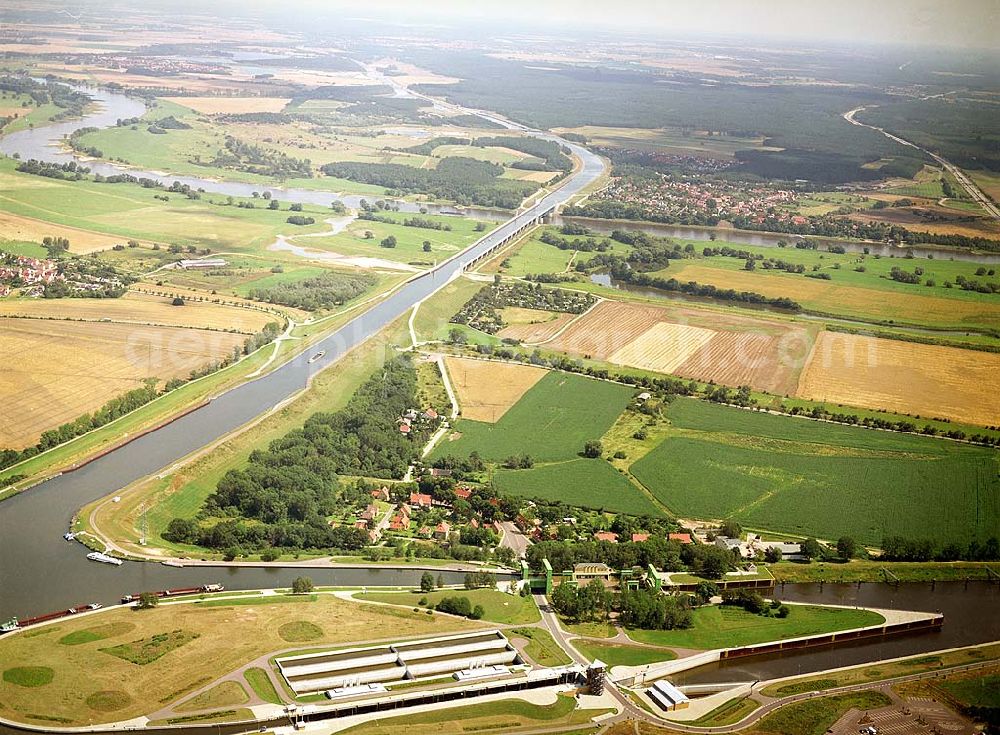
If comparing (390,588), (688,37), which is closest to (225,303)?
(390,588)

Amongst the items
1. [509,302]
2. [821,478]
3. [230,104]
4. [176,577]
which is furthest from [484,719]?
[230,104]

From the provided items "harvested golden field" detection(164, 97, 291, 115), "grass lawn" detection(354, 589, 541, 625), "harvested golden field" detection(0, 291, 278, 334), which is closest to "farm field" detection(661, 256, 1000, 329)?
"harvested golden field" detection(0, 291, 278, 334)

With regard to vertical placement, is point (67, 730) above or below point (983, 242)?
below

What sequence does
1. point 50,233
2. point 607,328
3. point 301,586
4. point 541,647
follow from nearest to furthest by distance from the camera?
point 541,647, point 301,586, point 607,328, point 50,233

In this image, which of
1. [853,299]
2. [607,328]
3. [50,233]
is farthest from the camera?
[853,299]

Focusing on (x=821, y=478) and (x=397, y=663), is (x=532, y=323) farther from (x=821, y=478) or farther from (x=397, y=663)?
(x=397, y=663)

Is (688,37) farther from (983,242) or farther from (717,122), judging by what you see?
(983,242)

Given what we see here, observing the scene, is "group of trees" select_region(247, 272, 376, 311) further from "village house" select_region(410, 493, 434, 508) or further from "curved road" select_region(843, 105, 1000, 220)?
"curved road" select_region(843, 105, 1000, 220)

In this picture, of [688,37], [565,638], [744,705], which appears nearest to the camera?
[744,705]

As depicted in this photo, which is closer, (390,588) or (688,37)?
(390,588)
